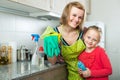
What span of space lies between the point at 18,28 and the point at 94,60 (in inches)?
31.2

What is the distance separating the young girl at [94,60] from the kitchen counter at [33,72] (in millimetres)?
165

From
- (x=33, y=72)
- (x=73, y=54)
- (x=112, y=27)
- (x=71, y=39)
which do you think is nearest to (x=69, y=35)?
(x=71, y=39)

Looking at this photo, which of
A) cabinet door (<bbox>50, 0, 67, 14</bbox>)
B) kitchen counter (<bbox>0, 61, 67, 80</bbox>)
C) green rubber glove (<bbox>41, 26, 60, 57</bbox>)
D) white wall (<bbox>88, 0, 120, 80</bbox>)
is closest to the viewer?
kitchen counter (<bbox>0, 61, 67, 80</bbox>)

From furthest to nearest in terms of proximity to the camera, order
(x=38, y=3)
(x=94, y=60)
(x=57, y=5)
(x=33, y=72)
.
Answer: (x=57, y=5), (x=38, y=3), (x=94, y=60), (x=33, y=72)

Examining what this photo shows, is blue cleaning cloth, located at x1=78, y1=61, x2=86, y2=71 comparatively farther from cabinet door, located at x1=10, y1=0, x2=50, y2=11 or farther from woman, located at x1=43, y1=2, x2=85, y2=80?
cabinet door, located at x1=10, y1=0, x2=50, y2=11

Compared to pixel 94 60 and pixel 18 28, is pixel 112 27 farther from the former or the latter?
pixel 18 28

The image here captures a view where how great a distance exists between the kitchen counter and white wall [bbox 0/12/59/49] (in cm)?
36

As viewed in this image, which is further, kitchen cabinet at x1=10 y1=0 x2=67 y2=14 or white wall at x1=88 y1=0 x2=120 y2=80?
white wall at x1=88 y1=0 x2=120 y2=80

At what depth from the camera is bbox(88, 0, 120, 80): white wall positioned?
100 inches

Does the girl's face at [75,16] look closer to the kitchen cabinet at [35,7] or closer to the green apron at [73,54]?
the green apron at [73,54]

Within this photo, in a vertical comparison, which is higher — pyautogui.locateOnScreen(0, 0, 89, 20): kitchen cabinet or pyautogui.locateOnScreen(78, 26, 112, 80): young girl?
pyautogui.locateOnScreen(0, 0, 89, 20): kitchen cabinet

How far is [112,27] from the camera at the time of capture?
102 inches

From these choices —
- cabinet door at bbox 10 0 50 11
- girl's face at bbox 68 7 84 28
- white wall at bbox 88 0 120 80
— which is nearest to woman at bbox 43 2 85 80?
girl's face at bbox 68 7 84 28

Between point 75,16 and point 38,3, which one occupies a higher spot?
point 38,3
